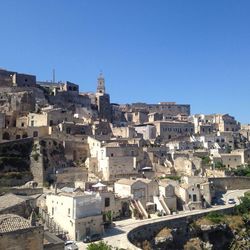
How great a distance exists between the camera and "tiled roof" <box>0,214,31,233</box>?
17.8 metres

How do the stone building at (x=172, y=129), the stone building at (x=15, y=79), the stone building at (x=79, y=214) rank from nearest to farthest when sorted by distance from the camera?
the stone building at (x=79, y=214)
the stone building at (x=15, y=79)
the stone building at (x=172, y=129)

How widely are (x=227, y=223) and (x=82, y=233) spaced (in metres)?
17.8

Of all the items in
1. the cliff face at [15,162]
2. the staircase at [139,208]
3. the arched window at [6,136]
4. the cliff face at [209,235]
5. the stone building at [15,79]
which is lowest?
the cliff face at [209,235]

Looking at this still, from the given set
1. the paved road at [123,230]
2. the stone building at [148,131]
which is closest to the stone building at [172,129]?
the stone building at [148,131]

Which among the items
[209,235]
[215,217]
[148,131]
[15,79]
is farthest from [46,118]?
[209,235]

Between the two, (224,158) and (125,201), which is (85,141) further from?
(224,158)

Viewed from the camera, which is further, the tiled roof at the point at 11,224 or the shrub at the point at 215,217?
the shrub at the point at 215,217

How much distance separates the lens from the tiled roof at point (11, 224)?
58.4 feet

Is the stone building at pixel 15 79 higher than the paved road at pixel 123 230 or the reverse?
higher

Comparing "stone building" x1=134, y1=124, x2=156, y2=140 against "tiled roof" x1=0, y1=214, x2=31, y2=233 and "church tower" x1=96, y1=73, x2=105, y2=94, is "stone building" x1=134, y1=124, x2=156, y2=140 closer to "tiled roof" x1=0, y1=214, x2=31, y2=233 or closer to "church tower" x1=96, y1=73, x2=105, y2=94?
"church tower" x1=96, y1=73, x2=105, y2=94

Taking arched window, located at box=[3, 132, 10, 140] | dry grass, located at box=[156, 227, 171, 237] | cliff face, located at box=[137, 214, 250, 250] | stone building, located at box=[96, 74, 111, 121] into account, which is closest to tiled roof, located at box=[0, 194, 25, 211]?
cliff face, located at box=[137, 214, 250, 250]

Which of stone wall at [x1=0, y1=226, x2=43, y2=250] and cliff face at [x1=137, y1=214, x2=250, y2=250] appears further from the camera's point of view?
cliff face at [x1=137, y1=214, x2=250, y2=250]

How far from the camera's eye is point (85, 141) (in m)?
54.7

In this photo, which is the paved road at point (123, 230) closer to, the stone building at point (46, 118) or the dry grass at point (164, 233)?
the dry grass at point (164, 233)
